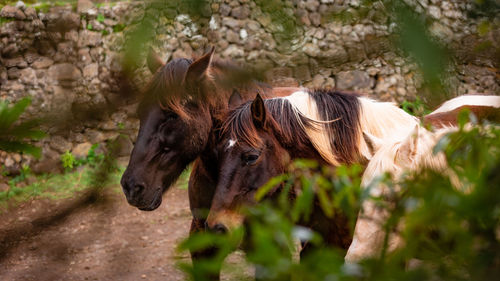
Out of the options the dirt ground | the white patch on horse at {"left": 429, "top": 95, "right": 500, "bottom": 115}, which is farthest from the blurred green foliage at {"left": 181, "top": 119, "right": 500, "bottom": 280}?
the white patch on horse at {"left": 429, "top": 95, "right": 500, "bottom": 115}

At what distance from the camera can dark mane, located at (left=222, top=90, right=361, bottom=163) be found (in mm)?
2561

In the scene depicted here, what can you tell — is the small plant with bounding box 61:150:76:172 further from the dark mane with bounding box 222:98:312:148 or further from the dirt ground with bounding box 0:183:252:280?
the dark mane with bounding box 222:98:312:148

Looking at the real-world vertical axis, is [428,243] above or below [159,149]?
above

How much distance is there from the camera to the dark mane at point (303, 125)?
2.56m

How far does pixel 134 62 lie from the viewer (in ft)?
2.72

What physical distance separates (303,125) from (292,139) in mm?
92

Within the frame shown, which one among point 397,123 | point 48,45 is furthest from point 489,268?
point 397,123

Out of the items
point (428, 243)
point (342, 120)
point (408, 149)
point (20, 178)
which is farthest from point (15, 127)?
point (20, 178)

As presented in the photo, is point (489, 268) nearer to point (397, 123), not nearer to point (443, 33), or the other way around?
point (443, 33)

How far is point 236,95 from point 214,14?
1990mm

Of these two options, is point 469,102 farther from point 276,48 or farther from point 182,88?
point 276,48

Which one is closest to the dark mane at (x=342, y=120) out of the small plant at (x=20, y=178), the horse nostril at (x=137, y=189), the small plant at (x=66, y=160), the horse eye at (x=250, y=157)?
the horse eye at (x=250, y=157)

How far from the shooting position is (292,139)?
8.50ft

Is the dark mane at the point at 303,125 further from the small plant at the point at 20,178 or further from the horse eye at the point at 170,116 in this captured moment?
the small plant at the point at 20,178
